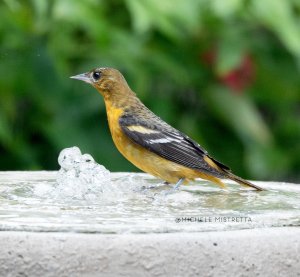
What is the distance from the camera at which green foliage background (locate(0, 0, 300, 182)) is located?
6.95 meters

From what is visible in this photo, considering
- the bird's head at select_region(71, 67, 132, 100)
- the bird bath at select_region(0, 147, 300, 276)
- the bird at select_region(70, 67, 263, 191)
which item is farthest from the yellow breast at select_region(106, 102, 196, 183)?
the bird bath at select_region(0, 147, 300, 276)

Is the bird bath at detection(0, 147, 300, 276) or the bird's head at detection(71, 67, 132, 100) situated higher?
the bird's head at detection(71, 67, 132, 100)

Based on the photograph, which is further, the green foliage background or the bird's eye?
the green foliage background

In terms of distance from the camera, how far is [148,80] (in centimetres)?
739

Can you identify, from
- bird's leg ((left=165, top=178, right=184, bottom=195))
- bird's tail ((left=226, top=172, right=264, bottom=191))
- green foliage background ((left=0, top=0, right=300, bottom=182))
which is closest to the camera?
bird's leg ((left=165, top=178, right=184, bottom=195))

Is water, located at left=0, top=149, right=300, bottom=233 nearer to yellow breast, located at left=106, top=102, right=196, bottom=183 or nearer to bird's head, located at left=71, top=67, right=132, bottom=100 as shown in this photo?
yellow breast, located at left=106, top=102, right=196, bottom=183

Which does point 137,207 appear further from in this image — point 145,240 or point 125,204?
point 145,240

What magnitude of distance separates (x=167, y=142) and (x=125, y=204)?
1.05 m

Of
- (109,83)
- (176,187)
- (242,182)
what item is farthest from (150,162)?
(109,83)

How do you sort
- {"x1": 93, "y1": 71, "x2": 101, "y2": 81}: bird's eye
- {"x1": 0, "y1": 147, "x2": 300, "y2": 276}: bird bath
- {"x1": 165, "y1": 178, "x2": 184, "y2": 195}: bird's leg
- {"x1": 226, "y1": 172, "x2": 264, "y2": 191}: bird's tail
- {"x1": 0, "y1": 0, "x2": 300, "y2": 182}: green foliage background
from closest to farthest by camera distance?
{"x1": 0, "y1": 147, "x2": 300, "y2": 276}: bird bath, {"x1": 165, "y1": 178, "x2": 184, "y2": 195}: bird's leg, {"x1": 226, "y1": 172, "x2": 264, "y2": 191}: bird's tail, {"x1": 93, "y1": 71, "x2": 101, "y2": 81}: bird's eye, {"x1": 0, "y1": 0, "x2": 300, "y2": 182}: green foliage background

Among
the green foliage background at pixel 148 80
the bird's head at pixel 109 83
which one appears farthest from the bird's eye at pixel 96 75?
the green foliage background at pixel 148 80

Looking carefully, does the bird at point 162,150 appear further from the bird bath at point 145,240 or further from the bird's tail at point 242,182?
the bird bath at point 145,240

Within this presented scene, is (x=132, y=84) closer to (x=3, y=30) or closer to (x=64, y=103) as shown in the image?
(x=64, y=103)

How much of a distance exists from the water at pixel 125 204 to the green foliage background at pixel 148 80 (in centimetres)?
174
